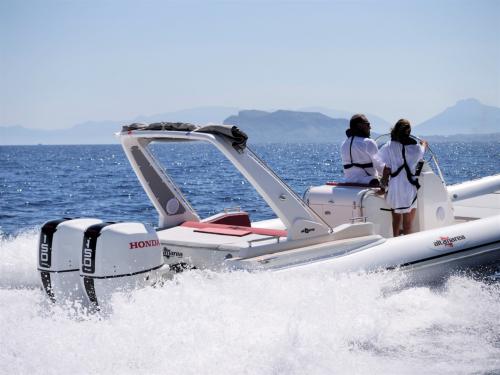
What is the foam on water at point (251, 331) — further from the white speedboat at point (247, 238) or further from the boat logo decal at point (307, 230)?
the boat logo decal at point (307, 230)

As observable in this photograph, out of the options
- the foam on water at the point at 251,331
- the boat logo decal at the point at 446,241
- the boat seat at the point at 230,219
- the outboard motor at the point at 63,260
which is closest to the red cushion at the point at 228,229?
the boat seat at the point at 230,219

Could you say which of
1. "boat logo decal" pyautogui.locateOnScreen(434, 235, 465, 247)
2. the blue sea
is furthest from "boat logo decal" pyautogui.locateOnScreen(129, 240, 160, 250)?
"boat logo decal" pyautogui.locateOnScreen(434, 235, 465, 247)

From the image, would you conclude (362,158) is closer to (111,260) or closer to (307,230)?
(307,230)

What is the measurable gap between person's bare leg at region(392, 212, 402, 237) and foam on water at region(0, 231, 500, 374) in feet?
2.73

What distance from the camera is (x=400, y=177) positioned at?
645 cm

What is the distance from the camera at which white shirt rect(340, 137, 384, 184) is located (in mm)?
6586

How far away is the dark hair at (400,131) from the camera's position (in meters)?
6.45

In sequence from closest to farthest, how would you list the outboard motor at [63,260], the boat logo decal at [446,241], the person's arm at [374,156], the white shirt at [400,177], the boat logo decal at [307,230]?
the outboard motor at [63,260]
the boat logo decal at [307,230]
the boat logo decal at [446,241]
the white shirt at [400,177]
the person's arm at [374,156]

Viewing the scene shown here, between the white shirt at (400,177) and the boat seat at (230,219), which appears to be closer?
the white shirt at (400,177)

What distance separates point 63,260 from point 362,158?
2.92m

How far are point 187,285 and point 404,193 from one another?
7.87 ft

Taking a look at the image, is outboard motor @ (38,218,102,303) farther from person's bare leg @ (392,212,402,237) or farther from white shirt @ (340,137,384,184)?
person's bare leg @ (392,212,402,237)

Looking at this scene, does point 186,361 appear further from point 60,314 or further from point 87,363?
point 60,314

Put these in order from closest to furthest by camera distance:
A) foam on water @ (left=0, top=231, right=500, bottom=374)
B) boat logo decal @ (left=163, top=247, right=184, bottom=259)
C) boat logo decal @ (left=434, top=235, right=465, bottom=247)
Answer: foam on water @ (left=0, top=231, right=500, bottom=374) → boat logo decal @ (left=163, top=247, right=184, bottom=259) → boat logo decal @ (left=434, top=235, right=465, bottom=247)
